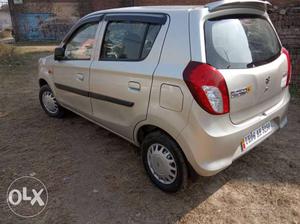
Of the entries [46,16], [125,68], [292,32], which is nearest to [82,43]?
[125,68]

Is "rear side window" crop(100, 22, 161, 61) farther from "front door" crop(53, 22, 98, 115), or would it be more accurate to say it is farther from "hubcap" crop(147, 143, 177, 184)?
"hubcap" crop(147, 143, 177, 184)

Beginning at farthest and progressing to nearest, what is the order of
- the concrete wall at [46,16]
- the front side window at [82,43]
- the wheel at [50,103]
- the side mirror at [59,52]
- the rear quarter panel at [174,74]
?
the concrete wall at [46,16] → the wheel at [50,103] → the side mirror at [59,52] → the front side window at [82,43] → the rear quarter panel at [174,74]

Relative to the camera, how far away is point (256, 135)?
8.77ft

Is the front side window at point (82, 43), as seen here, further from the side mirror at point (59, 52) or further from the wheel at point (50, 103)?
the wheel at point (50, 103)

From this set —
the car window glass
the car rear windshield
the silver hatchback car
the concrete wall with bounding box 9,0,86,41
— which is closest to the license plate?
the silver hatchback car

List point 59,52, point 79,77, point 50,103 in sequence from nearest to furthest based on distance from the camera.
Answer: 1. point 79,77
2. point 59,52
3. point 50,103

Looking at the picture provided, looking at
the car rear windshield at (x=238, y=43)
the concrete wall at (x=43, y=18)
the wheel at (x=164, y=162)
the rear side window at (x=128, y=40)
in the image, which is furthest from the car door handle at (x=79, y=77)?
the concrete wall at (x=43, y=18)

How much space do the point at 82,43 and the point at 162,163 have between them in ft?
6.29

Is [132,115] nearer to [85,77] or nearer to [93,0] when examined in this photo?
[85,77]

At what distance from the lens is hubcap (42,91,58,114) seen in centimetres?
460

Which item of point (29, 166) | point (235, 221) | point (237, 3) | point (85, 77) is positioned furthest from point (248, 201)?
point (29, 166)

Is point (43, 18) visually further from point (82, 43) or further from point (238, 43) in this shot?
point (238, 43)

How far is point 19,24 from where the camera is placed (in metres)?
22.2

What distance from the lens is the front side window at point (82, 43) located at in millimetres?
3415
